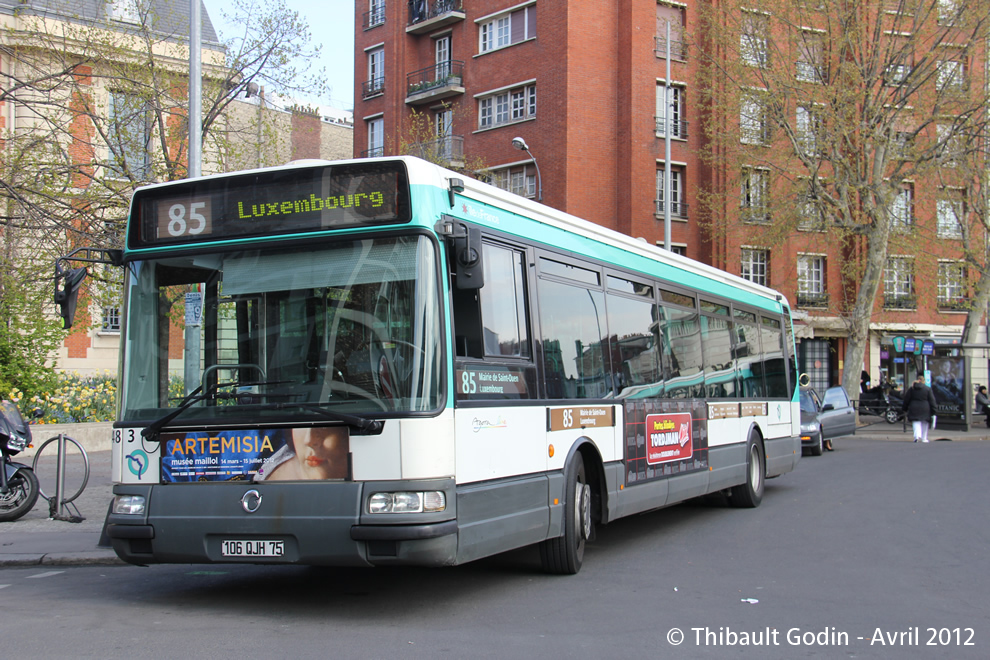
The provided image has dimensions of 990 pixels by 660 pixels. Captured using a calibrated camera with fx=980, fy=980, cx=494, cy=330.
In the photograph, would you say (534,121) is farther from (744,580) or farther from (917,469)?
(744,580)

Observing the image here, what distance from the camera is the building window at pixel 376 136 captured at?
153 feet

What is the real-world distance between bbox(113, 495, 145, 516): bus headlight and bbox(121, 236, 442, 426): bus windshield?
554 mm

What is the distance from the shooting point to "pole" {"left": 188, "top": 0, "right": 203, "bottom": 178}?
11438 millimetres

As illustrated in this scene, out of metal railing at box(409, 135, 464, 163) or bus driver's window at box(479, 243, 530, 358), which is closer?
bus driver's window at box(479, 243, 530, 358)

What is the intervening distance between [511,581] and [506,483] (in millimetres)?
1204

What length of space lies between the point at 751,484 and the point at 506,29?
31105 mm

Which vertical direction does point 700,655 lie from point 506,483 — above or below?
below

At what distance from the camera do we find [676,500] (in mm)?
10625

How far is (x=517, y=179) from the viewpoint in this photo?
39.2 meters

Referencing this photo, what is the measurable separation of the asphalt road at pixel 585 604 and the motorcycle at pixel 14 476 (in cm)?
279

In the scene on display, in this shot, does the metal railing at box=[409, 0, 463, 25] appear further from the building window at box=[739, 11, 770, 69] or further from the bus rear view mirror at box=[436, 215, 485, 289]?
the bus rear view mirror at box=[436, 215, 485, 289]

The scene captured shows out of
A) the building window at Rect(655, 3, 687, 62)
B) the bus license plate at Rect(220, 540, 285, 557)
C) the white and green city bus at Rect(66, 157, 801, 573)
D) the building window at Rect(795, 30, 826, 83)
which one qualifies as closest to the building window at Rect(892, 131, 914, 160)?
the building window at Rect(795, 30, 826, 83)

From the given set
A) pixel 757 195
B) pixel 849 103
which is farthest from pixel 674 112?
pixel 849 103

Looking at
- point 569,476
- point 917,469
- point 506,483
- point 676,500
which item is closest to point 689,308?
point 676,500
